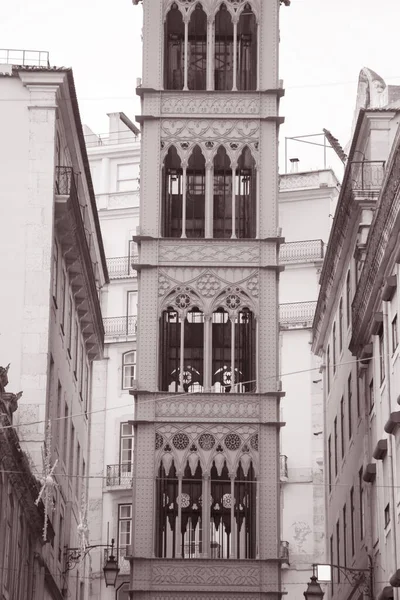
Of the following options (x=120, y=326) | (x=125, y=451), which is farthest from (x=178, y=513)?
(x=120, y=326)

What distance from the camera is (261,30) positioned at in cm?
5662

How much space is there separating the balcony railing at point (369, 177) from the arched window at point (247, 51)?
437 centimetres

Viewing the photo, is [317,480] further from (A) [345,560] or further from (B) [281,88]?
(B) [281,88]

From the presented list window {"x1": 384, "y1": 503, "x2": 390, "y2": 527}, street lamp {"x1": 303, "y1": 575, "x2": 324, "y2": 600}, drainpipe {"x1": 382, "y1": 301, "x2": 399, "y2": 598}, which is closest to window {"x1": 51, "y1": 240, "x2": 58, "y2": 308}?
drainpipe {"x1": 382, "y1": 301, "x2": 399, "y2": 598}

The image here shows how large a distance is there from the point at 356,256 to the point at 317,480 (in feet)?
90.6

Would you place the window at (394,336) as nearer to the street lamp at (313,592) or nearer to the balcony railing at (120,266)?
the street lamp at (313,592)

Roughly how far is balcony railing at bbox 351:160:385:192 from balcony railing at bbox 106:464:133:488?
31.6m

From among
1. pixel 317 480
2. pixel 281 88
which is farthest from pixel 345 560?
pixel 317 480

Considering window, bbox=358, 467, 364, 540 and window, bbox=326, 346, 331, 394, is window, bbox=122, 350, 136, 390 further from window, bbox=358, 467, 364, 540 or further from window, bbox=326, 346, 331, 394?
window, bbox=358, 467, 364, 540

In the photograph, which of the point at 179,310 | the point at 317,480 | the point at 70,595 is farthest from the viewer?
the point at 317,480

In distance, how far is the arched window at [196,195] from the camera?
55594 mm

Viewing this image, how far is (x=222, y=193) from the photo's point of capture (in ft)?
183

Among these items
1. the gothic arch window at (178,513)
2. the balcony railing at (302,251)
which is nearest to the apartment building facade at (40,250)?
the gothic arch window at (178,513)

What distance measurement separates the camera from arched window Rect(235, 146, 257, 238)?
182 feet
